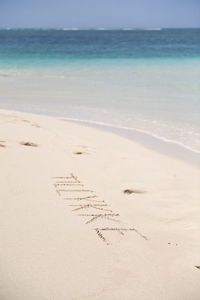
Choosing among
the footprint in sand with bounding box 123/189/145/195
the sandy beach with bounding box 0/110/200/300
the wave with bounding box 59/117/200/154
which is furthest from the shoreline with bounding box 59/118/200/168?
the footprint in sand with bounding box 123/189/145/195

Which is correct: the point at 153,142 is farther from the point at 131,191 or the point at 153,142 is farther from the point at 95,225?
the point at 95,225

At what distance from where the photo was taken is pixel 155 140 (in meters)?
5.76

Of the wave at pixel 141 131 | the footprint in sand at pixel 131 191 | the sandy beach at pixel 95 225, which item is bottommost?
the wave at pixel 141 131

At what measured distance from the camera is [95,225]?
275 centimetres

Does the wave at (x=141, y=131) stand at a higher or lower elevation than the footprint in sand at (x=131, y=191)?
lower

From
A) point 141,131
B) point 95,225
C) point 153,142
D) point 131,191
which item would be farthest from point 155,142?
point 95,225

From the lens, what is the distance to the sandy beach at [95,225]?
6.91 feet

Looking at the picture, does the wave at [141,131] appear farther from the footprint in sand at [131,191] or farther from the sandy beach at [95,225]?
the footprint in sand at [131,191]

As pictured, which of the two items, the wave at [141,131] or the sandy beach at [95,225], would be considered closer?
the sandy beach at [95,225]

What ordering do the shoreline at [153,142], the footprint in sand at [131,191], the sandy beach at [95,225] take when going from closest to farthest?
the sandy beach at [95,225]
the footprint in sand at [131,191]
the shoreline at [153,142]

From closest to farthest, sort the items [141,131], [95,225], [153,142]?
[95,225], [153,142], [141,131]

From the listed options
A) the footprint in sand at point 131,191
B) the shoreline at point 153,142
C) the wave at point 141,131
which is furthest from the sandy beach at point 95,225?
the wave at point 141,131

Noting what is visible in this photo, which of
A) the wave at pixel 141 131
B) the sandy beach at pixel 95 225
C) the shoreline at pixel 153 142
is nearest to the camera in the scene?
the sandy beach at pixel 95 225

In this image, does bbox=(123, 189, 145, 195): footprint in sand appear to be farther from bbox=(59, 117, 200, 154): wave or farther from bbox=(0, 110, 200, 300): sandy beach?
bbox=(59, 117, 200, 154): wave
